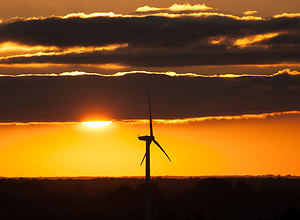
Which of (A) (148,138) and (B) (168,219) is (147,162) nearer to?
(A) (148,138)

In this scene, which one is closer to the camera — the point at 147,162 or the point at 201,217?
the point at 147,162

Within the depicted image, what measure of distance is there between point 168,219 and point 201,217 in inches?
278

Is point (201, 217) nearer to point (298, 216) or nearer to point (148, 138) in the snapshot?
point (298, 216)

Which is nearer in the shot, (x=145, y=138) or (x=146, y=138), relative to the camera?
(x=146, y=138)

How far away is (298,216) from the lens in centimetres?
16388

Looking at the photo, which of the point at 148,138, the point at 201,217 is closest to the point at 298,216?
the point at 201,217

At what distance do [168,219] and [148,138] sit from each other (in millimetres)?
29956

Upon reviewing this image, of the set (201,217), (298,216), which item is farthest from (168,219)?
(298,216)

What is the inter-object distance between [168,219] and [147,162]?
99.9ft

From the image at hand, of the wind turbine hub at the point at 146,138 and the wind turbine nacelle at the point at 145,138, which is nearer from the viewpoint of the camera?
the wind turbine hub at the point at 146,138

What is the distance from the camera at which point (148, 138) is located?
143 metres

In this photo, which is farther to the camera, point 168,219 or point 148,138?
point 168,219

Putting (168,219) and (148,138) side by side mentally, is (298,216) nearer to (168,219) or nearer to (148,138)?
(168,219)

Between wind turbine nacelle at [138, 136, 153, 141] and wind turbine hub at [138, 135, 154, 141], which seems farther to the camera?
wind turbine nacelle at [138, 136, 153, 141]
